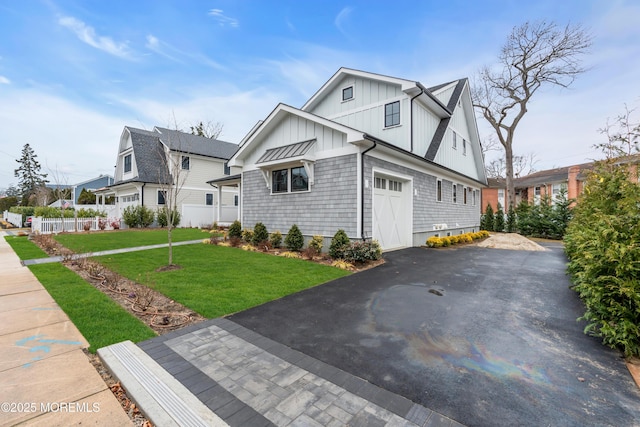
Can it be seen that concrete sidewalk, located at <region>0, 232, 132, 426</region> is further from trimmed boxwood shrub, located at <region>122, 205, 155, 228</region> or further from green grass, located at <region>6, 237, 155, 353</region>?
trimmed boxwood shrub, located at <region>122, 205, 155, 228</region>

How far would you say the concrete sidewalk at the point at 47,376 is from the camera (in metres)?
2.06

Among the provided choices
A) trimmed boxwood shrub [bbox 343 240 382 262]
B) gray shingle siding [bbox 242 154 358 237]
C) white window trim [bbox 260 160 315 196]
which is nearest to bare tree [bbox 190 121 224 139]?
gray shingle siding [bbox 242 154 358 237]

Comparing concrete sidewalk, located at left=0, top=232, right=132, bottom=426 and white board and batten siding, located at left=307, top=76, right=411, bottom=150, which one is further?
white board and batten siding, located at left=307, top=76, right=411, bottom=150

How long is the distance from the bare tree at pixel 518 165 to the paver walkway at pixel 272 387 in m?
36.2

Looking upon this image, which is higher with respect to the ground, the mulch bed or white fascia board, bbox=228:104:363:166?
white fascia board, bbox=228:104:363:166

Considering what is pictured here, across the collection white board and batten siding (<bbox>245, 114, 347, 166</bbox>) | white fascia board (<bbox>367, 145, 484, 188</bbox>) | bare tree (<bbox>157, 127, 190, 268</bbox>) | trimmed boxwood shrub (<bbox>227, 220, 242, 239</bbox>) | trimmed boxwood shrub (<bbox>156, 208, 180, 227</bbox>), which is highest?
white board and batten siding (<bbox>245, 114, 347, 166</bbox>)

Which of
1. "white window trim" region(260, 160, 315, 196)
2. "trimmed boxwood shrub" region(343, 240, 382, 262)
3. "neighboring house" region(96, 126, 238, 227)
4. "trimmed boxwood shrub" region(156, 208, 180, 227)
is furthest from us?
"neighboring house" region(96, 126, 238, 227)

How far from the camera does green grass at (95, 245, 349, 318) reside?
15.5 ft

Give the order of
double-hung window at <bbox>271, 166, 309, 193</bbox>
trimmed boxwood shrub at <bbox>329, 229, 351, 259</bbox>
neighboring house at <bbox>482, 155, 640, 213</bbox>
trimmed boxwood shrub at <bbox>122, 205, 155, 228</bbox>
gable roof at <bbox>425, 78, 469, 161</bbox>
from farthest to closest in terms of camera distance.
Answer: neighboring house at <bbox>482, 155, 640, 213</bbox>
trimmed boxwood shrub at <bbox>122, 205, 155, 228</bbox>
gable roof at <bbox>425, 78, 469, 161</bbox>
double-hung window at <bbox>271, 166, 309, 193</bbox>
trimmed boxwood shrub at <bbox>329, 229, 351, 259</bbox>

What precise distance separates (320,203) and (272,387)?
23.7ft

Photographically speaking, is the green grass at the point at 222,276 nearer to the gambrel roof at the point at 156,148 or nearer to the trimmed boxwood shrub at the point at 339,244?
the trimmed boxwood shrub at the point at 339,244

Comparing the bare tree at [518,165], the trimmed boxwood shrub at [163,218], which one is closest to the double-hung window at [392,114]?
the trimmed boxwood shrub at [163,218]

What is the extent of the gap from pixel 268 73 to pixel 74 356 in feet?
51.9

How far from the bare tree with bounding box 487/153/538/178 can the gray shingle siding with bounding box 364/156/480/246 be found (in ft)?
66.4
